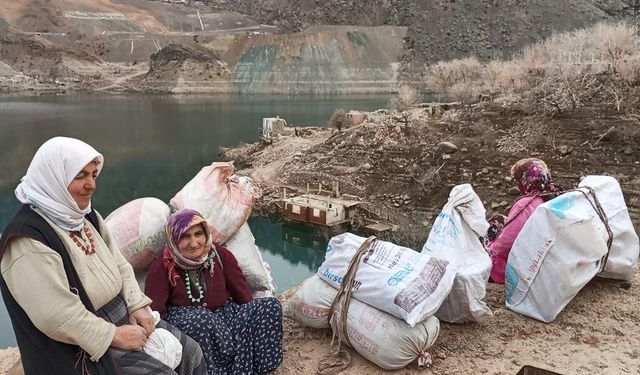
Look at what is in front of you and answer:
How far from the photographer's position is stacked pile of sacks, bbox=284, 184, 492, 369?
2674 millimetres

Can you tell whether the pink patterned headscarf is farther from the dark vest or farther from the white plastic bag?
the dark vest

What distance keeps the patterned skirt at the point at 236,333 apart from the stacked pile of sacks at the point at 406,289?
446mm

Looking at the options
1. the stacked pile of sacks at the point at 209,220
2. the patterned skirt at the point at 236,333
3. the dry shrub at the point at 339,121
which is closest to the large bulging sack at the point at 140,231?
the stacked pile of sacks at the point at 209,220

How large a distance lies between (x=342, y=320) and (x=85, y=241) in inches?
56.9

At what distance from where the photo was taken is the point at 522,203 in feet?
11.7

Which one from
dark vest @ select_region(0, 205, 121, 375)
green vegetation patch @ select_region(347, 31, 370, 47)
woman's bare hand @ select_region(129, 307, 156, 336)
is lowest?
woman's bare hand @ select_region(129, 307, 156, 336)

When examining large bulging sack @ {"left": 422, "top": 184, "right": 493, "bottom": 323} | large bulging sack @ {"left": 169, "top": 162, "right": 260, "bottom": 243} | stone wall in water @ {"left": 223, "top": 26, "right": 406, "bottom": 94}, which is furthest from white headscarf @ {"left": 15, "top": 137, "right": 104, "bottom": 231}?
stone wall in water @ {"left": 223, "top": 26, "right": 406, "bottom": 94}

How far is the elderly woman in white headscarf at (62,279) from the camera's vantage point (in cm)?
172

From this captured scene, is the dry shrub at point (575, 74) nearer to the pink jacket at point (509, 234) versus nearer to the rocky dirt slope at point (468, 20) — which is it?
the pink jacket at point (509, 234)

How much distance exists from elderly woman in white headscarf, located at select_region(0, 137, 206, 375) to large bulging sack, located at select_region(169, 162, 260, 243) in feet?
3.60

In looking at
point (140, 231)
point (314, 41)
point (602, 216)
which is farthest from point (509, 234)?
point (314, 41)

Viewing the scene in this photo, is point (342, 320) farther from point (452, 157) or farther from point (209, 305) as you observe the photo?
point (452, 157)

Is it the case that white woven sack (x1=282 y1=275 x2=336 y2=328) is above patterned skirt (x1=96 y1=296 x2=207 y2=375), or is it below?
below

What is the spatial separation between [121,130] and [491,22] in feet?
151
